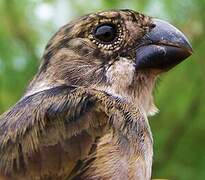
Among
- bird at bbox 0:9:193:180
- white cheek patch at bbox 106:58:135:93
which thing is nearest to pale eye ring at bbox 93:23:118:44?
bird at bbox 0:9:193:180

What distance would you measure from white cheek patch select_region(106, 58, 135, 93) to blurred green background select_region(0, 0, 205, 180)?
1237 mm

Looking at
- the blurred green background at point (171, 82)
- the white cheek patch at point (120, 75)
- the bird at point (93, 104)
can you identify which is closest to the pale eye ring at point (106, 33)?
the bird at point (93, 104)

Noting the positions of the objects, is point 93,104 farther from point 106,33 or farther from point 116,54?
point 106,33

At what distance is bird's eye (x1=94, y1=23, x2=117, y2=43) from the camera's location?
593cm

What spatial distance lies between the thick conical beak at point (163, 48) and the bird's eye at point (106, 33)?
0.18 meters

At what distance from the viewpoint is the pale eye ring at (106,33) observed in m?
5.93

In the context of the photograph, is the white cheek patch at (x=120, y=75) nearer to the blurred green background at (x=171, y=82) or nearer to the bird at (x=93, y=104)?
the bird at (x=93, y=104)

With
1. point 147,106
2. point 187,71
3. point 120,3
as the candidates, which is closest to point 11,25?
point 120,3

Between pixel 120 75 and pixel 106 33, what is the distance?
296mm

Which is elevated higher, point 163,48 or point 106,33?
point 106,33

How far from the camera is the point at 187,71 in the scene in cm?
743

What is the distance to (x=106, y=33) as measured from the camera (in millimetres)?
5961

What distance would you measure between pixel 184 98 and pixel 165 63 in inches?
56.0

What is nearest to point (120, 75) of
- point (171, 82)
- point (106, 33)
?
point (106, 33)
